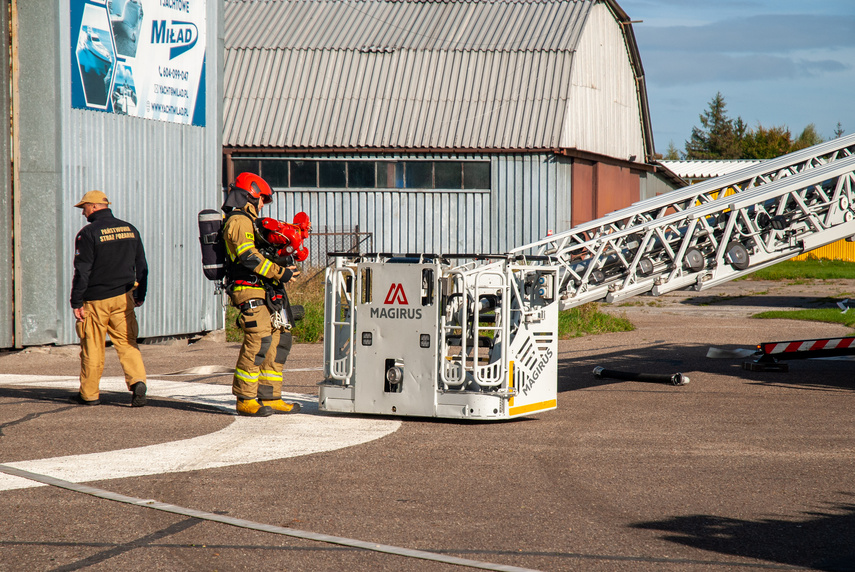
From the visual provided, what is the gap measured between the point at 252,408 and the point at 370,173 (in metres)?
17.9

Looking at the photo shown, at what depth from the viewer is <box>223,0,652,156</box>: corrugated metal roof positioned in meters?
26.0

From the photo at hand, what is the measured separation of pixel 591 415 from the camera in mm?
9250

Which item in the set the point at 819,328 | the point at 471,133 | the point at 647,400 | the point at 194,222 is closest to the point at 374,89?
the point at 471,133

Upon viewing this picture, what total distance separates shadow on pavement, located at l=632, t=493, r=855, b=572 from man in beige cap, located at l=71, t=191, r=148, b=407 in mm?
5929

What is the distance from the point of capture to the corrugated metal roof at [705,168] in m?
52.0

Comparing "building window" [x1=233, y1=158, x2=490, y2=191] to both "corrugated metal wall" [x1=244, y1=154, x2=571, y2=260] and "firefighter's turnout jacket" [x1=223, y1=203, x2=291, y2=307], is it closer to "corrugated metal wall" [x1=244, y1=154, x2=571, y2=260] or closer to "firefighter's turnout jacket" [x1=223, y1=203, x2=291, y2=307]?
"corrugated metal wall" [x1=244, y1=154, x2=571, y2=260]

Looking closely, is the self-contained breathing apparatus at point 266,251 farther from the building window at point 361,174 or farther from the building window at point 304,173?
the building window at point 304,173

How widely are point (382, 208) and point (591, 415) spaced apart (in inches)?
697

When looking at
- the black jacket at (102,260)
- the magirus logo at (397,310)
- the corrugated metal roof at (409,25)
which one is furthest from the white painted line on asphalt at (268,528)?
the corrugated metal roof at (409,25)

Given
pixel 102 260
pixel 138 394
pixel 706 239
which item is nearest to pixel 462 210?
pixel 706 239

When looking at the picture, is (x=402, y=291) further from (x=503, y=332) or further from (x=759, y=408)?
(x=759, y=408)

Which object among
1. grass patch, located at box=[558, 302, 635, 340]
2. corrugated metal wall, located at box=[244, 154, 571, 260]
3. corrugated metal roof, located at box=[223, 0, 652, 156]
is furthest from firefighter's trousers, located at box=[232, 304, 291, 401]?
corrugated metal roof, located at box=[223, 0, 652, 156]

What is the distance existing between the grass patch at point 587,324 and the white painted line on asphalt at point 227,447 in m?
8.66

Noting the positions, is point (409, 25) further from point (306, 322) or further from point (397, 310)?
point (397, 310)
